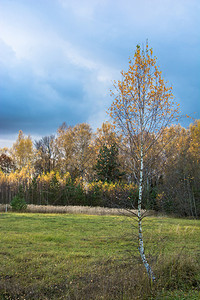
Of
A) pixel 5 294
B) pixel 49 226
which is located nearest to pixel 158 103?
pixel 5 294

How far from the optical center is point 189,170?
19641mm

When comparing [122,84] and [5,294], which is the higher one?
[122,84]

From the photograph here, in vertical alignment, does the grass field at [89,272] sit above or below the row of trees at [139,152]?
below

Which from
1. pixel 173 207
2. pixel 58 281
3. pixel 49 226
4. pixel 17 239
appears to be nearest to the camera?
pixel 58 281

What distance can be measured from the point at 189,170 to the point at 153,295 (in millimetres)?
17043

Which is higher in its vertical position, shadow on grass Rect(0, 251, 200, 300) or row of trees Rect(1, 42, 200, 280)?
row of trees Rect(1, 42, 200, 280)

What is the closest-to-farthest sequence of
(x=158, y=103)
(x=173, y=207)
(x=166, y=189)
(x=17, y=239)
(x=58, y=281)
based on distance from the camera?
(x=58, y=281) → (x=158, y=103) → (x=17, y=239) → (x=173, y=207) → (x=166, y=189)

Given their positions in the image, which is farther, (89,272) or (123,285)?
(89,272)

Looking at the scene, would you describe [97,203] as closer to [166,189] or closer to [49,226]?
[166,189]

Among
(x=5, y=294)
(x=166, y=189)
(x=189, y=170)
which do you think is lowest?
(x=5, y=294)

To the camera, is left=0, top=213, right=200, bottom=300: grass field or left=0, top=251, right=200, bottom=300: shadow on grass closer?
left=0, top=251, right=200, bottom=300: shadow on grass

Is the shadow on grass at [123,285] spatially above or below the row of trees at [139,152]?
below

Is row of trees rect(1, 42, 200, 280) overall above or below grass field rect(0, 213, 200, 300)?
above

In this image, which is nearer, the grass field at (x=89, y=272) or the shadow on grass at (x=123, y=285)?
the shadow on grass at (x=123, y=285)
